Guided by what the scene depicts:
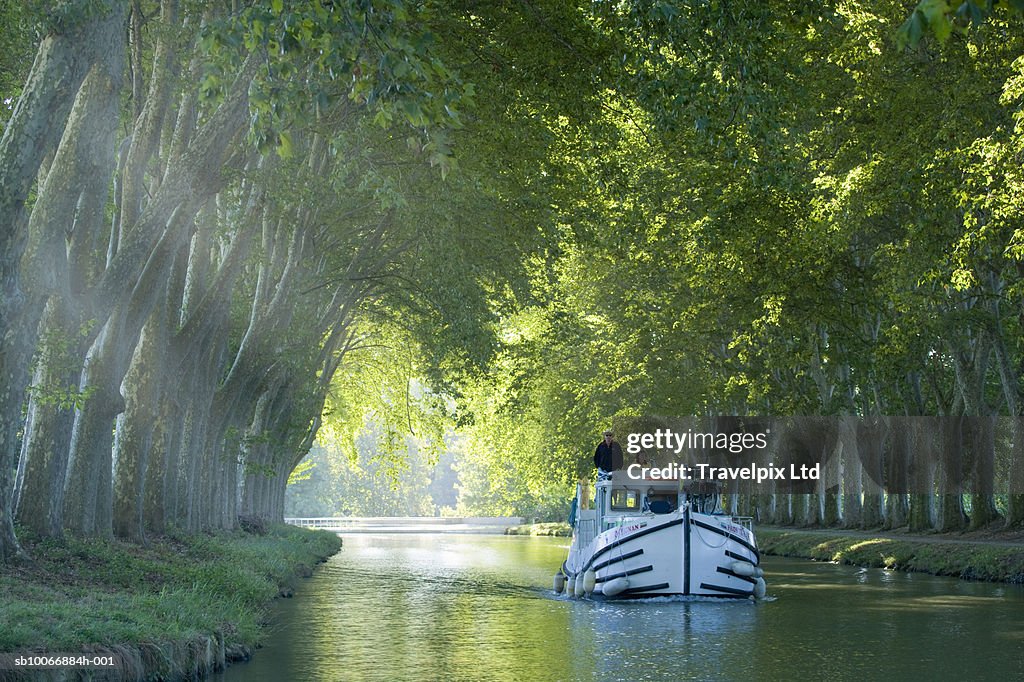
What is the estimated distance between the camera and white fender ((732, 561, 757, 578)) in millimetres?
28359

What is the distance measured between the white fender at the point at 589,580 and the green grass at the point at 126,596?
7734 mm

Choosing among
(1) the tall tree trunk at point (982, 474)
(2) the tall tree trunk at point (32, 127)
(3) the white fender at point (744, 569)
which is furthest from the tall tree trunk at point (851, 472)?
(2) the tall tree trunk at point (32, 127)

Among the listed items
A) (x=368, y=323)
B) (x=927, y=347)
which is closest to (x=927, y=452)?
(x=927, y=347)

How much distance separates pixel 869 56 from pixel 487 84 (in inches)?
477

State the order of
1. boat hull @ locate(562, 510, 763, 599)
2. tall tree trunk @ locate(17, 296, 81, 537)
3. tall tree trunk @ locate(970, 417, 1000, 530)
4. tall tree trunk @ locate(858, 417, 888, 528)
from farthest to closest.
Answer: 1. tall tree trunk @ locate(858, 417, 888, 528)
2. tall tree trunk @ locate(970, 417, 1000, 530)
3. boat hull @ locate(562, 510, 763, 599)
4. tall tree trunk @ locate(17, 296, 81, 537)

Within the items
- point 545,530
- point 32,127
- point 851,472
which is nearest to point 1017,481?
point 851,472

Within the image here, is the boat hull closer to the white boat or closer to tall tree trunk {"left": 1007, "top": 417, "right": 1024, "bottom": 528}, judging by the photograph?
the white boat

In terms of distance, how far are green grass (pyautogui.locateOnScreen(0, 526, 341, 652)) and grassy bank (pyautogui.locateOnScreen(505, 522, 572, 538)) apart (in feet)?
215

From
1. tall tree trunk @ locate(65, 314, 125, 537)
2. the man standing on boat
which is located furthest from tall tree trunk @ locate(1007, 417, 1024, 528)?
tall tree trunk @ locate(65, 314, 125, 537)

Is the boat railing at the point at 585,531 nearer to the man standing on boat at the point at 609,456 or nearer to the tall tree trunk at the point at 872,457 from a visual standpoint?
the man standing on boat at the point at 609,456

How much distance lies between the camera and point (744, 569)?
28375 mm

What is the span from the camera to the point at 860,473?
5181 cm

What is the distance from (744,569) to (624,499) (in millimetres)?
4033

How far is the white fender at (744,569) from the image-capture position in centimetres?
2836
